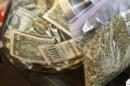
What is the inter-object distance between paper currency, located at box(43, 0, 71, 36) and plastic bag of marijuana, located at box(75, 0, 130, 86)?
0.15ft

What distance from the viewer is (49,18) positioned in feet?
1.80

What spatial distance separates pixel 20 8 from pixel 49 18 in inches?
3.4

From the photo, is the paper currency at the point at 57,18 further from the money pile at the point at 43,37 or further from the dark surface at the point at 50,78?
the dark surface at the point at 50,78

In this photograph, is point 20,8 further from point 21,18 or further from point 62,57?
point 62,57

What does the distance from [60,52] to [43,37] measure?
0.05 m

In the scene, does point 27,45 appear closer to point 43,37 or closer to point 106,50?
point 43,37

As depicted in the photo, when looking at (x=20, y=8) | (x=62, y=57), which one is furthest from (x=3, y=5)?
(x=62, y=57)

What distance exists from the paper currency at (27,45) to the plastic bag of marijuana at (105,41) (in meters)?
0.09

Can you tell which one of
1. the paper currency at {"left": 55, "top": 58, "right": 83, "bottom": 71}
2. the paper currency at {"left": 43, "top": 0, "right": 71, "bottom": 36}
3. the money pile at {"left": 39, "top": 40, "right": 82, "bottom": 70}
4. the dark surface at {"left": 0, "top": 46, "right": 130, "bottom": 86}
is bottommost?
the dark surface at {"left": 0, "top": 46, "right": 130, "bottom": 86}

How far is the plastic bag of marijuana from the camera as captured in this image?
513 millimetres

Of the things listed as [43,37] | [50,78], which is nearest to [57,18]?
[43,37]

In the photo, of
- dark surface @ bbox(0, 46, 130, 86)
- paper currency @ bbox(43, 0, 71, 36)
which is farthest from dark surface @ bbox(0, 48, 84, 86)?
paper currency @ bbox(43, 0, 71, 36)

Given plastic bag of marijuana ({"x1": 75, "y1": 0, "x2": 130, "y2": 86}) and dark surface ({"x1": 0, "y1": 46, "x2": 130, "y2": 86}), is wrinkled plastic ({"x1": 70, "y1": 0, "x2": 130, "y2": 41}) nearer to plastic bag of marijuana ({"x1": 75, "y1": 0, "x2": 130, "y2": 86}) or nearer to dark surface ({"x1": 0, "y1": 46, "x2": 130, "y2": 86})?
plastic bag of marijuana ({"x1": 75, "y1": 0, "x2": 130, "y2": 86})

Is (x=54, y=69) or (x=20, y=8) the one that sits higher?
(x=20, y=8)
